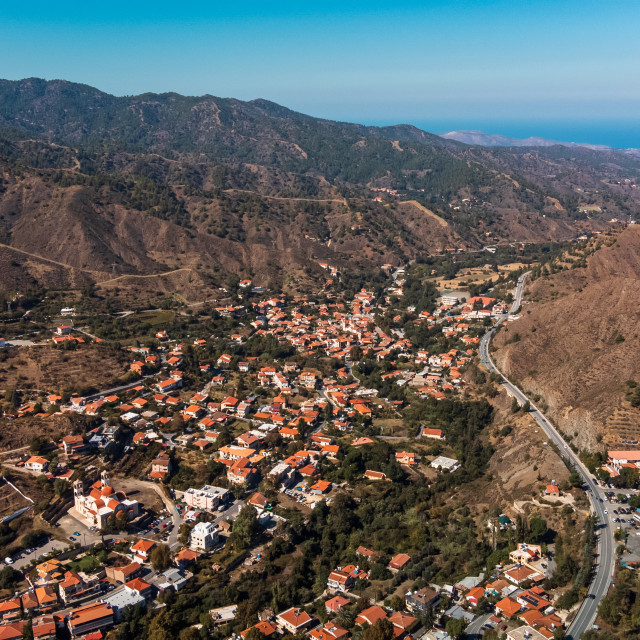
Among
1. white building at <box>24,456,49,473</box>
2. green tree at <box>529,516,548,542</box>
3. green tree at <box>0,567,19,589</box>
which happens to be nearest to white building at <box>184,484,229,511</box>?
white building at <box>24,456,49,473</box>

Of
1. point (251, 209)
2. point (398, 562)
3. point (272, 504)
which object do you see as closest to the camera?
point (398, 562)

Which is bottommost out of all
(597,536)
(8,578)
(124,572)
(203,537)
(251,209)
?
(8,578)

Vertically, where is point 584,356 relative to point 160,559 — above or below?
above

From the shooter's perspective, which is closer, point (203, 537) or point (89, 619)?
point (89, 619)

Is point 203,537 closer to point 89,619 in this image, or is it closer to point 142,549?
point 142,549

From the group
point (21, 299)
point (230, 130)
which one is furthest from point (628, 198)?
point (21, 299)

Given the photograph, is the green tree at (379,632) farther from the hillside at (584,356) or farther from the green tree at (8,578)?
the hillside at (584,356)

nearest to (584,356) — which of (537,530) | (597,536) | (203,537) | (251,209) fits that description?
(537,530)

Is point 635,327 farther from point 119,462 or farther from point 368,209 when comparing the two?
point 368,209
